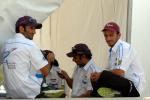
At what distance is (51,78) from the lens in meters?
4.11

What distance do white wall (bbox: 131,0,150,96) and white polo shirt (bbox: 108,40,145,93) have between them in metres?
1.77

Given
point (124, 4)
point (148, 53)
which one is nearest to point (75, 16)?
point (124, 4)

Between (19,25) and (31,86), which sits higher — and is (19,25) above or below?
above

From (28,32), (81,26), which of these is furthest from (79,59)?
(81,26)

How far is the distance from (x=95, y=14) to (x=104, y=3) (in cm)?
17

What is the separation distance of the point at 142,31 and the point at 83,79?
1.90 metres

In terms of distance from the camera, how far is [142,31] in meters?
5.43

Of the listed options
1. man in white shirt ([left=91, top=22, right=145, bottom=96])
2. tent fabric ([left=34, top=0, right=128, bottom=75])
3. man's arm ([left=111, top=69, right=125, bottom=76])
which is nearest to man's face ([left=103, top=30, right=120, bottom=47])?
man in white shirt ([left=91, top=22, right=145, bottom=96])

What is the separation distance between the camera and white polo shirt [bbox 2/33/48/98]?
3059mm

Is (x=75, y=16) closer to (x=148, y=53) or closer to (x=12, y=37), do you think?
(x=148, y=53)

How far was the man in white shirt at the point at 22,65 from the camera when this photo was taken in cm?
306

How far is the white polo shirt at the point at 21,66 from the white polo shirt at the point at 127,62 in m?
0.64

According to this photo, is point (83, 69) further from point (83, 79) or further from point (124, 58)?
point (124, 58)

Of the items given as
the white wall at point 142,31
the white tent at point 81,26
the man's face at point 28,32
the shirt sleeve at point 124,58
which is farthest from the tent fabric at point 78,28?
the man's face at point 28,32
